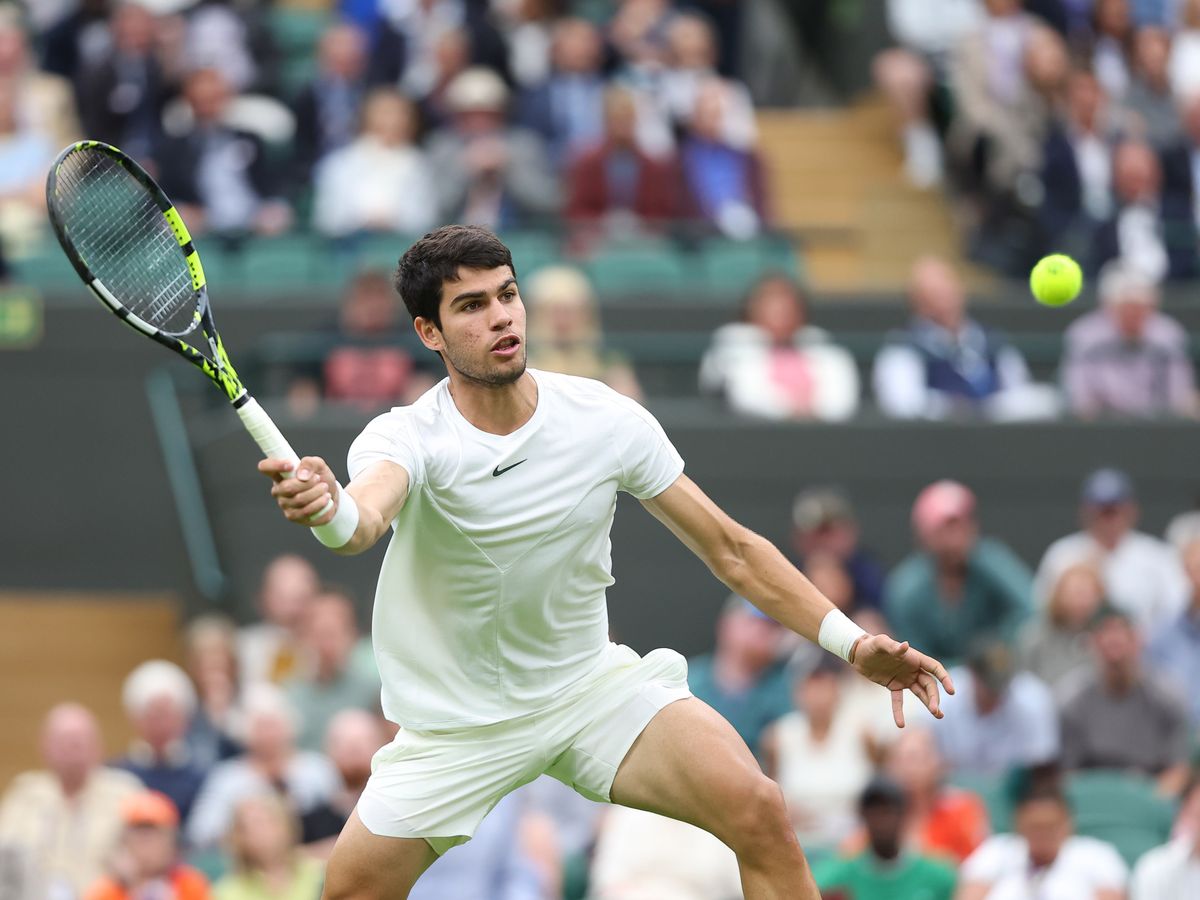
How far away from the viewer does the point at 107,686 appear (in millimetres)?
12406

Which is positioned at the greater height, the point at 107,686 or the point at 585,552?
the point at 585,552

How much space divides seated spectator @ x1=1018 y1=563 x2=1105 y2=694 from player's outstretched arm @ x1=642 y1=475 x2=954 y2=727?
4.69 metres

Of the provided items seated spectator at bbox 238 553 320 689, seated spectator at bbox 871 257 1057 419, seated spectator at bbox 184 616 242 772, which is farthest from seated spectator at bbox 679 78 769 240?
seated spectator at bbox 184 616 242 772

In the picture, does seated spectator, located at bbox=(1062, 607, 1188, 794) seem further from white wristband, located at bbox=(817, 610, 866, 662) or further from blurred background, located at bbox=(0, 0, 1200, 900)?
white wristband, located at bbox=(817, 610, 866, 662)

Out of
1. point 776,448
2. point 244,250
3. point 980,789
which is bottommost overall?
point 980,789

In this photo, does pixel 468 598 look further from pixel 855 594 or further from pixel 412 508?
pixel 855 594

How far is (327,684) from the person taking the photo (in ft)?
35.0

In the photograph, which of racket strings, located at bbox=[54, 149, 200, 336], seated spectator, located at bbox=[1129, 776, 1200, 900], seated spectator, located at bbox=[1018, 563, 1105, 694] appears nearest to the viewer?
racket strings, located at bbox=[54, 149, 200, 336]

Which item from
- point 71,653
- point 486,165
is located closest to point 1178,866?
point 71,653

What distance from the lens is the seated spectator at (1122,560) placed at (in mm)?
11297

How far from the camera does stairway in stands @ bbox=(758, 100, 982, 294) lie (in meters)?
15.1

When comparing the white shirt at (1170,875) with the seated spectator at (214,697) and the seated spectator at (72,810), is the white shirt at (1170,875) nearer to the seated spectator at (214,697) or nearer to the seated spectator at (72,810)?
the seated spectator at (214,697)

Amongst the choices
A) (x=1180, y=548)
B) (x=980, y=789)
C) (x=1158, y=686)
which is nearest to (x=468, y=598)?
(x=980, y=789)

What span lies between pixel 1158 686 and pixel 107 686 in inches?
222
